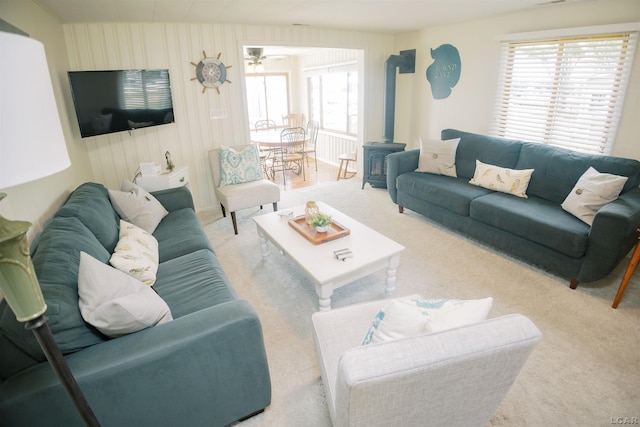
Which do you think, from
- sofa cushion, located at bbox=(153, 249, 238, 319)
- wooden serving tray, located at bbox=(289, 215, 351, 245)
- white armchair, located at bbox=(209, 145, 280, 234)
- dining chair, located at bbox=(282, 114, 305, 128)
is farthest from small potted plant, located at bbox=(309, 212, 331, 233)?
dining chair, located at bbox=(282, 114, 305, 128)

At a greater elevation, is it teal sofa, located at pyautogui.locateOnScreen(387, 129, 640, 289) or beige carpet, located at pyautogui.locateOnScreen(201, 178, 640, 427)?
teal sofa, located at pyautogui.locateOnScreen(387, 129, 640, 289)

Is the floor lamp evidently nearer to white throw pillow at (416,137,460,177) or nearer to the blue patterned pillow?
the blue patterned pillow

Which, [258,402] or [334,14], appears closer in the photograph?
[258,402]

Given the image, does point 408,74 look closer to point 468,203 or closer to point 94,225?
point 468,203

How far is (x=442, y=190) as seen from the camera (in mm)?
3414

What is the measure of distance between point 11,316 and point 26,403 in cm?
30

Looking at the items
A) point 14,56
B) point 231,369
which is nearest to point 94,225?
point 231,369

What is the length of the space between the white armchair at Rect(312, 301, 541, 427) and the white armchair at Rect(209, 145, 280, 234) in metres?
2.86

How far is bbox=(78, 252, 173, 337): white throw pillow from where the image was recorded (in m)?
1.30

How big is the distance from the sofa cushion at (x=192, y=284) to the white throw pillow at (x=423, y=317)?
964 millimetres

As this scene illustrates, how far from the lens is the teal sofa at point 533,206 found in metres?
2.32

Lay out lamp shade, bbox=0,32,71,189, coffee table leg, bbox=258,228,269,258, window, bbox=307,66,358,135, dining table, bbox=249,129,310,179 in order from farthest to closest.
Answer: window, bbox=307,66,358,135 → dining table, bbox=249,129,310,179 → coffee table leg, bbox=258,228,269,258 → lamp shade, bbox=0,32,71,189

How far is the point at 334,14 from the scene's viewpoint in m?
3.44

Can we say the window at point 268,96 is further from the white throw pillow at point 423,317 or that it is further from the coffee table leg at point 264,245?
the white throw pillow at point 423,317
